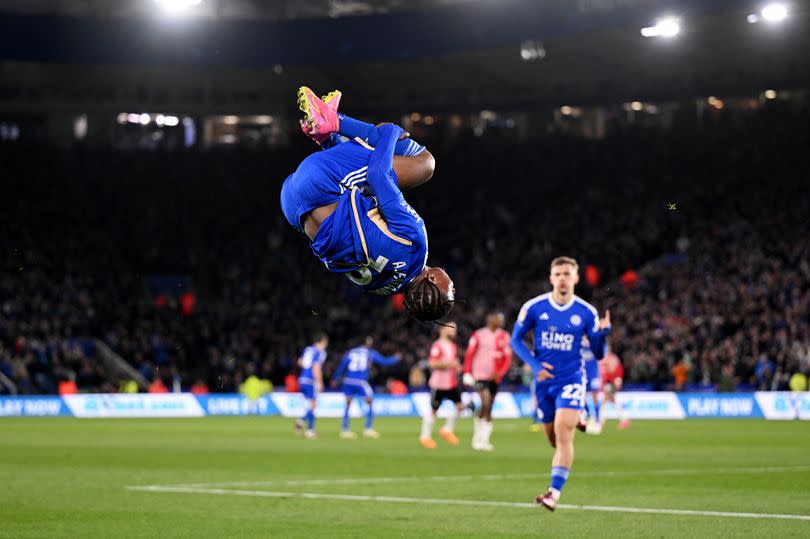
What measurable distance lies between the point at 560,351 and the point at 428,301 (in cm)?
583

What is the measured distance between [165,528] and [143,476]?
20.9ft

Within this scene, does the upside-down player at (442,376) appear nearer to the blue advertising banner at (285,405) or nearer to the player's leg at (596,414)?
the player's leg at (596,414)

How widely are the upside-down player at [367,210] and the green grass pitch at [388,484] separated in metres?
3.69

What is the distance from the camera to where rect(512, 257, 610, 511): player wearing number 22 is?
13297 mm

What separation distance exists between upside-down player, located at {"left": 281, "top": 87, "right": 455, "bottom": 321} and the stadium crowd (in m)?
28.3

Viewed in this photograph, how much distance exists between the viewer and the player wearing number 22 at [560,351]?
13.3 meters

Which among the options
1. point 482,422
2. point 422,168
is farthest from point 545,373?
point 482,422

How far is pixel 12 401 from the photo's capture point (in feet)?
138

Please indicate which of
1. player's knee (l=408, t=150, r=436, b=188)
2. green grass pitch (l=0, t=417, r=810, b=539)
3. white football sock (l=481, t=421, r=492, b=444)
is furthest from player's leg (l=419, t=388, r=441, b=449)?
player's knee (l=408, t=150, r=436, b=188)

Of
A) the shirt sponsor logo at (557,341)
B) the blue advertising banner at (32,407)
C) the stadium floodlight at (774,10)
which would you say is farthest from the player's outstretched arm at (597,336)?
the blue advertising banner at (32,407)

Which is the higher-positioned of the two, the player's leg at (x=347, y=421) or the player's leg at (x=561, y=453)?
the player's leg at (x=561, y=453)

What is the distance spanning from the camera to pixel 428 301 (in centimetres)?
831

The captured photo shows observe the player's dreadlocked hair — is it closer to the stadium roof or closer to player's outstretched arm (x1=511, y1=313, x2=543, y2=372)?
player's outstretched arm (x1=511, y1=313, x2=543, y2=372)

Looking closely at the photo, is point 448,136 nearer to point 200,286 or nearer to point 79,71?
point 200,286
